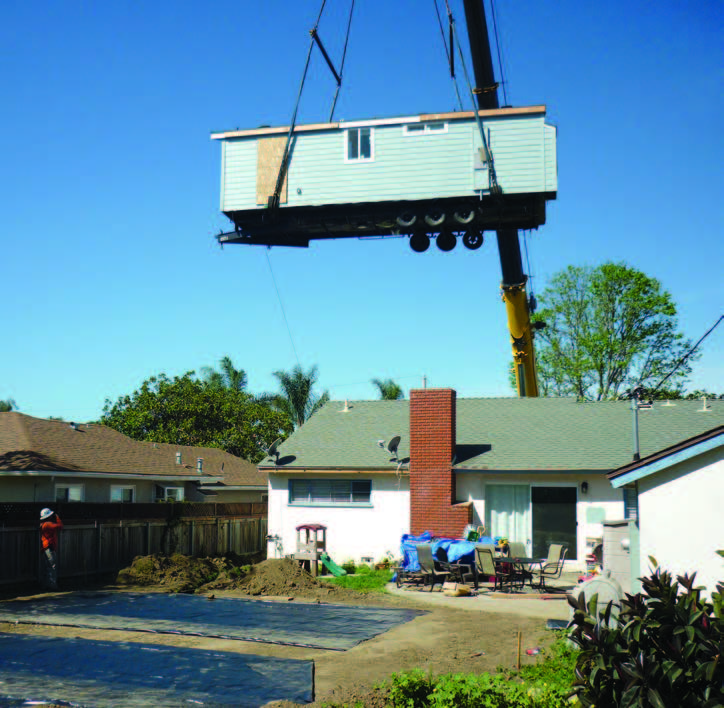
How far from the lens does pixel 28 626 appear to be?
1540cm

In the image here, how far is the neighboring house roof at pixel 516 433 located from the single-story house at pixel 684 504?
419 inches

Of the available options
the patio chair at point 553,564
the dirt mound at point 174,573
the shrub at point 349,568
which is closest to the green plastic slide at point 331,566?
the shrub at point 349,568

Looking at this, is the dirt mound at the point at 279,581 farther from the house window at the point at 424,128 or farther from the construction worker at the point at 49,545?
the house window at the point at 424,128

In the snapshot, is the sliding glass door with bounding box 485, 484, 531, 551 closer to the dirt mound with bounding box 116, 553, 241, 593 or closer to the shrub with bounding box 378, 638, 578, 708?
the dirt mound with bounding box 116, 553, 241, 593

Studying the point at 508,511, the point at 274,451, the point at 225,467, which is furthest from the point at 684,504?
the point at 225,467

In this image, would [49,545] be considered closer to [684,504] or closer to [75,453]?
[75,453]

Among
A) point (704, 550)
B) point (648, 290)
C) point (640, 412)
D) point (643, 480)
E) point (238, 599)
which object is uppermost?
point (648, 290)

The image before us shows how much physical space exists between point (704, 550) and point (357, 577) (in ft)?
38.7

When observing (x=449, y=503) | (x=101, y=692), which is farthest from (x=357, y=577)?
(x=101, y=692)

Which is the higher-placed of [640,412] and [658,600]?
[640,412]

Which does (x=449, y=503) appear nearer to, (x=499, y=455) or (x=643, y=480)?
(x=499, y=455)

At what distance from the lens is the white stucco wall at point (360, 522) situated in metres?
25.9

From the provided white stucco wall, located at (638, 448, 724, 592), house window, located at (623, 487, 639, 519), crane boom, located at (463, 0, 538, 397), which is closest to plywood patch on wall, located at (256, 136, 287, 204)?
crane boom, located at (463, 0, 538, 397)

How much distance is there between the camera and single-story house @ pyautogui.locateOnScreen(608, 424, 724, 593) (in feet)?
41.2
